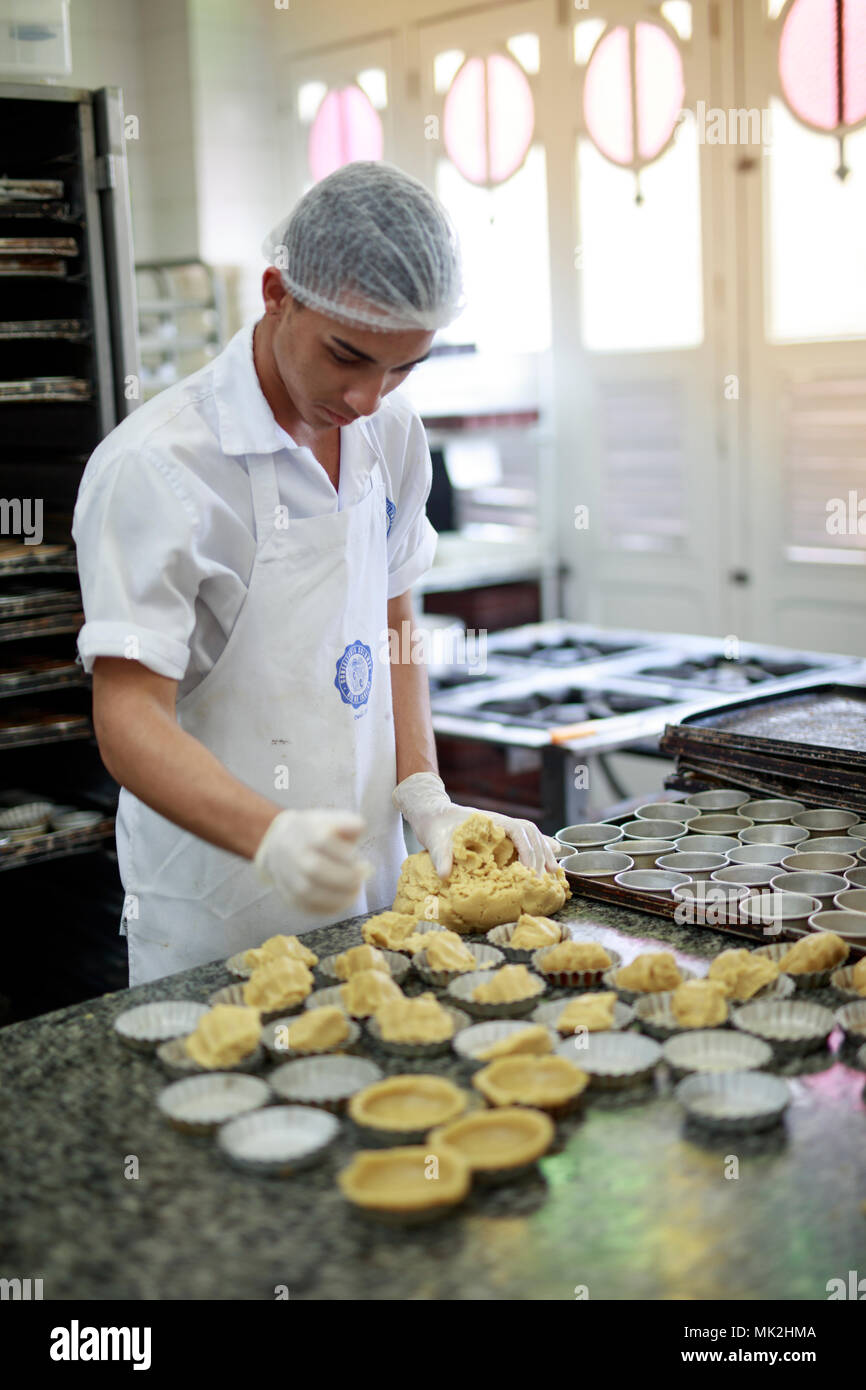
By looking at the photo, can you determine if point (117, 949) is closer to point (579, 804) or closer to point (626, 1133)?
point (579, 804)

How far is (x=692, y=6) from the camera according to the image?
448cm

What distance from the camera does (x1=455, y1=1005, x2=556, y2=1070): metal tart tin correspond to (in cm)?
146

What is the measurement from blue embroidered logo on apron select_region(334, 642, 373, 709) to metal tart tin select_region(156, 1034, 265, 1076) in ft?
2.15

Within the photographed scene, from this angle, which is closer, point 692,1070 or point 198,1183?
point 198,1183

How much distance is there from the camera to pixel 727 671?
3.76 metres

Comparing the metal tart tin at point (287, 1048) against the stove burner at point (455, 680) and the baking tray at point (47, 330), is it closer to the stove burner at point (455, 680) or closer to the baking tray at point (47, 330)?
the baking tray at point (47, 330)

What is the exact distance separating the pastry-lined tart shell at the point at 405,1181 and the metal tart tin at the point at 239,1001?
1.00 feet

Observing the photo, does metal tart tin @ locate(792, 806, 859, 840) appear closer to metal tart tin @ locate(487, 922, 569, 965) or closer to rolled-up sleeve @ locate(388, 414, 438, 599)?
metal tart tin @ locate(487, 922, 569, 965)

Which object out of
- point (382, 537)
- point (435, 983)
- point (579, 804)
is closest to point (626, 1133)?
point (435, 983)

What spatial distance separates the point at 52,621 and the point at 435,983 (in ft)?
5.22

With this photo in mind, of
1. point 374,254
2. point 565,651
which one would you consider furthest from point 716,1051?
point 565,651

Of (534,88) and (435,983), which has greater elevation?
(534,88)
